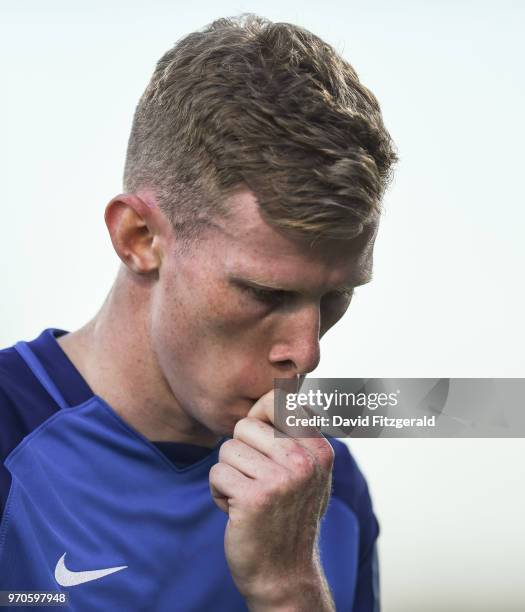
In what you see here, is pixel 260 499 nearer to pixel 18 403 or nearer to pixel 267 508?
pixel 267 508

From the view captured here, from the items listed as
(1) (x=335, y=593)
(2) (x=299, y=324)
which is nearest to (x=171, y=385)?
(2) (x=299, y=324)

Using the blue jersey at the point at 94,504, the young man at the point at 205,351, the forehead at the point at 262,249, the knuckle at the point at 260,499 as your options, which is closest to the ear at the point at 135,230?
the young man at the point at 205,351

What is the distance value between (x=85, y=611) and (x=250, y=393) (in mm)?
546

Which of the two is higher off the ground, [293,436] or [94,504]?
[293,436]

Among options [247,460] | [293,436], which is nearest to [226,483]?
[247,460]

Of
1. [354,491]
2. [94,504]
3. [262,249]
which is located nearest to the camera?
[262,249]

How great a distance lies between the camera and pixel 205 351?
1.88m

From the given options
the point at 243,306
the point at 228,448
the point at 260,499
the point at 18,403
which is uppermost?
the point at 243,306

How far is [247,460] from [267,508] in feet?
0.33

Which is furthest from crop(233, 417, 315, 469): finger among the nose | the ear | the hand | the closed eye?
the ear

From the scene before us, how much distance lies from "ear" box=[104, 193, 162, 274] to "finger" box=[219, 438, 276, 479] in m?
0.39

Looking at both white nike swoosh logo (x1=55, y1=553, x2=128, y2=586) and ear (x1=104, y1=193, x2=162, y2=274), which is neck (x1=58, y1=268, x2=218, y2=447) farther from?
white nike swoosh logo (x1=55, y1=553, x2=128, y2=586)

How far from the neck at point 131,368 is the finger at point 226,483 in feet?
0.71

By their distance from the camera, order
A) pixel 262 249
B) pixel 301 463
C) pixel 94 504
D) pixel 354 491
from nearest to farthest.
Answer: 1. pixel 262 249
2. pixel 301 463
3. pixel 94 504
4. pixel 354 491
